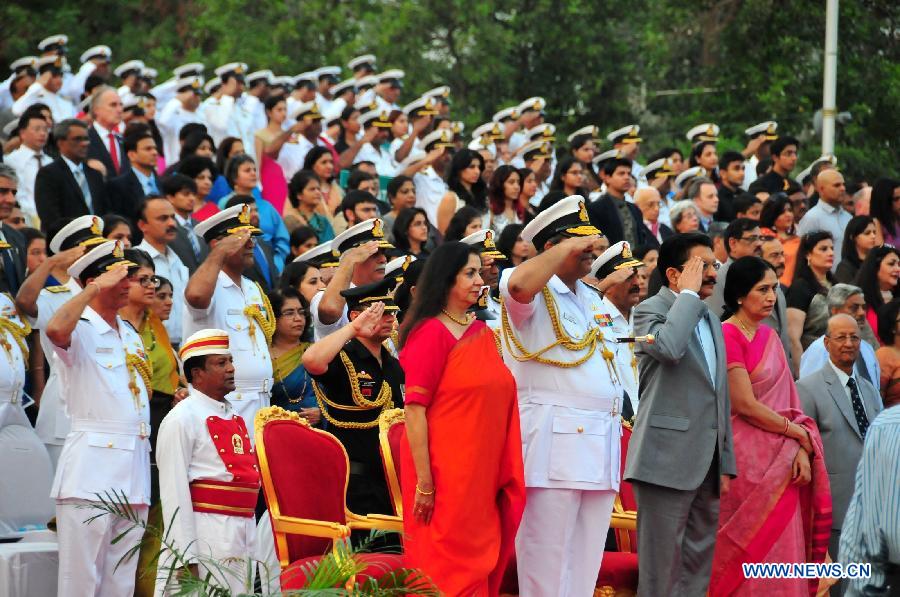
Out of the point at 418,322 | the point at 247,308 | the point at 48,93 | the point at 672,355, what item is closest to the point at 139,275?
the point at 247,308

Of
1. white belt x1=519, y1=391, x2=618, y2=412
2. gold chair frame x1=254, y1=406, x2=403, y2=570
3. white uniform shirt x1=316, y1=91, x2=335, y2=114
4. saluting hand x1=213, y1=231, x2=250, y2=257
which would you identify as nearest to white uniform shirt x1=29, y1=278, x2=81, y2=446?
saluting hand x1=213, y1=231, x2=250, y2=257

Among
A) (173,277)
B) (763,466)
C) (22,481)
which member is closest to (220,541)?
(22,481)

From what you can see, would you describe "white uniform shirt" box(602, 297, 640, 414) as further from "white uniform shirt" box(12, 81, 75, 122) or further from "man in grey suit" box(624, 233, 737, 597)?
"white uniform shirt" box(12, 81, 75, 122)

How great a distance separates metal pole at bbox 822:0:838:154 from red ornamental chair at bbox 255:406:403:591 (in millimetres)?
12447

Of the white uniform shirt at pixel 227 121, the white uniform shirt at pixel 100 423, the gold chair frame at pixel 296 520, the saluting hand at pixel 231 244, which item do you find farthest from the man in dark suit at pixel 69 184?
the white uniform shirt at pixel 227 121

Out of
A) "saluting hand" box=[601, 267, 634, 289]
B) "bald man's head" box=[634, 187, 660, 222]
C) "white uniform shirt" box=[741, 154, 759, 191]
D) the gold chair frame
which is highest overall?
"white uniform shirt" box=[741, 154, 759, 191]

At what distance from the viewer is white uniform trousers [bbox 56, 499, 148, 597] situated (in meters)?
7.88

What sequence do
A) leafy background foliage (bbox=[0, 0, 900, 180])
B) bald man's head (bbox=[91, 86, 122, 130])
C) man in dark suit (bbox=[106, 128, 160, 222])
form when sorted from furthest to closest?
1. leafy background foliage (bbox=[0, 0, 900, 180])
2. bald man's head (bbox=[91, 86, 122, 130])
3. man in dark suit (bbox=[106, 128, 160, 222])

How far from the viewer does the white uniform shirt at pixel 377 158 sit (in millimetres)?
16359

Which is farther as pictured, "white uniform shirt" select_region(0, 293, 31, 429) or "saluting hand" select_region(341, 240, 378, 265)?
"white uniform shirt" select_region(0, 293, 31, 429)

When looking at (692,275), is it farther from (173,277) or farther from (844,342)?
(173,277)

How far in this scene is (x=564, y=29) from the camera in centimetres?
2352

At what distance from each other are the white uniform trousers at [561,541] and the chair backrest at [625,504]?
986mm

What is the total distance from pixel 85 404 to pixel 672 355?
115 inches
